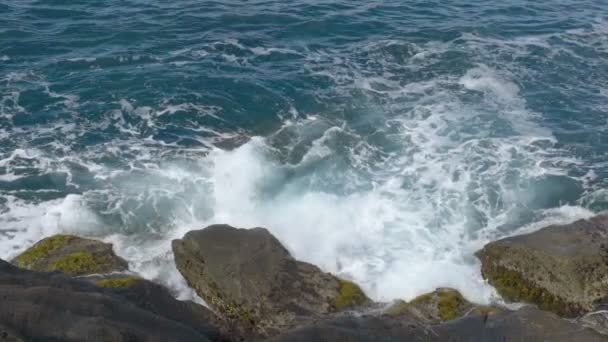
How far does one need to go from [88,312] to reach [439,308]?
10.4 m

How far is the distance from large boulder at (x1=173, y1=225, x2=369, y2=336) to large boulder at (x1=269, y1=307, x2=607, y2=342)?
2.16m

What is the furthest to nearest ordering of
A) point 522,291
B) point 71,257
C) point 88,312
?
1. point 71,257
2. point 522,291
3. point 88,312

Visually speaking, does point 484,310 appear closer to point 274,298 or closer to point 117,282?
point 274,298

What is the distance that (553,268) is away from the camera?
18391 mm

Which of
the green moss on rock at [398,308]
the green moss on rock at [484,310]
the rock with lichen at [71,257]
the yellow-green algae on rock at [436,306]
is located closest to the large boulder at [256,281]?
the green moss on rock at [398,308]

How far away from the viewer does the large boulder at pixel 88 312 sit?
12297mm

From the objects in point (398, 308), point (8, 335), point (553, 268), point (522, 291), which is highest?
point (8, 335)

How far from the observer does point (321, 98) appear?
3195 centimetres

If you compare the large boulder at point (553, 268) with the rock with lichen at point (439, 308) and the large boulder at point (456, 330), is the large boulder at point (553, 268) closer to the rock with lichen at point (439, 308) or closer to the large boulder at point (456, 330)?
the rock with lichen at point (439, 308)

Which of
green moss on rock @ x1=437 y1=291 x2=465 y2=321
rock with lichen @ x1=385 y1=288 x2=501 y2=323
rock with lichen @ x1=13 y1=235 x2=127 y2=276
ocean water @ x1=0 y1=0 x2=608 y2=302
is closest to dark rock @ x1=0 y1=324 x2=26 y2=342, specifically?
rock with lichen @ x1=13 y1=235 x2=127 y2=276

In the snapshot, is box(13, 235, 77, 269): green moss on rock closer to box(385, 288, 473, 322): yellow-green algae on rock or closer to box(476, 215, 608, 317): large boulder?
box(385, 288, 473, 322): yellow-green algae on rock

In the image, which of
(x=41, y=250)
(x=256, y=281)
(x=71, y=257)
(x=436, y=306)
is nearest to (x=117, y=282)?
(x=71, y=257)

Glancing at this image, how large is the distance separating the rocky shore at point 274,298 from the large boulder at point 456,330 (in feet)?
0.10

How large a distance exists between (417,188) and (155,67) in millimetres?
18233
